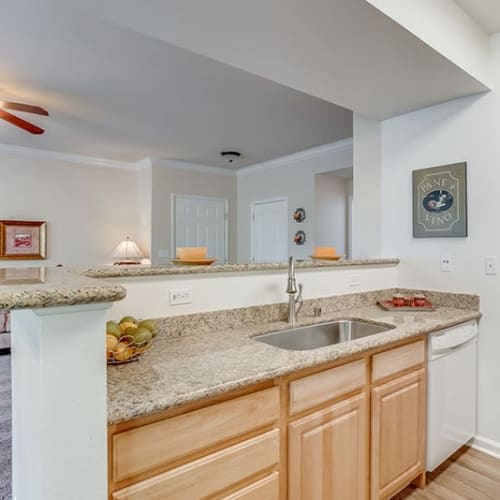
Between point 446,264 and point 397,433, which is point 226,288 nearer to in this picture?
point 397,433

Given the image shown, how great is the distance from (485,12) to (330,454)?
2393mm

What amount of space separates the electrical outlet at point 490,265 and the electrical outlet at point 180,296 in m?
1.83

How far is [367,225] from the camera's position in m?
2.85

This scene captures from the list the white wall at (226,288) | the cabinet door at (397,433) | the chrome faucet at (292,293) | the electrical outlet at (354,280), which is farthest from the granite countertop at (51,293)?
the electrical outlet at (354,280)

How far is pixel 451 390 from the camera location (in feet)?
6.65

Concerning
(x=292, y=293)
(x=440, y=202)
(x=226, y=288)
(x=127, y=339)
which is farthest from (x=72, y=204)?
(x=440, y=202)

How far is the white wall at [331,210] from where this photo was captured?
4863mm

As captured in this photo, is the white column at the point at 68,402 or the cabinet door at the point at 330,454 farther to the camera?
the cabinet door at the point at 330,454

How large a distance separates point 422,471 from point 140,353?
1595mm

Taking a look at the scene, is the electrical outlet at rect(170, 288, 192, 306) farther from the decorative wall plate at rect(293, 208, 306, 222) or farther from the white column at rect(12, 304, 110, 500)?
Answer: the decorative wall plate at rect(293, 208, 306, 222)

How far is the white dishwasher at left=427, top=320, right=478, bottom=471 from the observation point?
1.89 m

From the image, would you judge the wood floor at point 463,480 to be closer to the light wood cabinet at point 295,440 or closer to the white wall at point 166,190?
the light wood cabinet at point 295,440

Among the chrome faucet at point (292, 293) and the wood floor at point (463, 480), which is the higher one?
the chrome faucet at point (292, 293)

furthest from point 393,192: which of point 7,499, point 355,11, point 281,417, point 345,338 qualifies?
point 7,499
